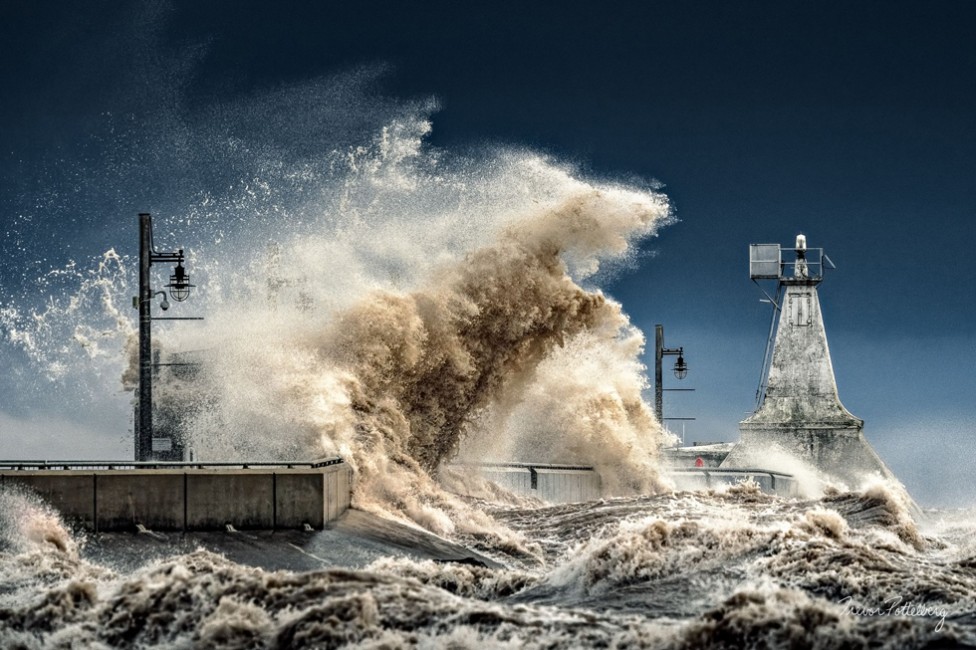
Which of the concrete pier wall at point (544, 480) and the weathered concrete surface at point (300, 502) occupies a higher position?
the weathered concrete surface at point (300, 502)

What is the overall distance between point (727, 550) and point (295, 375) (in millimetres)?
10765

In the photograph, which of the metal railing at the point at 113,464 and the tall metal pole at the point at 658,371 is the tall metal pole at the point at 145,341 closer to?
the metal railing at the point at 113,464

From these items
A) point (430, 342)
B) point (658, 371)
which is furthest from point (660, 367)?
point (430, 342)

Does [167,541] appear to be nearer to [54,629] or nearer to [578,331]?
[54,629]

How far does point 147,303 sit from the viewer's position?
770 inches

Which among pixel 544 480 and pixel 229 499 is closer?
pixel 229 499

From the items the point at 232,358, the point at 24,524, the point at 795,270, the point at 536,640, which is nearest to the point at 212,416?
the point at 232,358

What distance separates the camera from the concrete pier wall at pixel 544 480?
3022 centimetres

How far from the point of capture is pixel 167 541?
17.0 meters

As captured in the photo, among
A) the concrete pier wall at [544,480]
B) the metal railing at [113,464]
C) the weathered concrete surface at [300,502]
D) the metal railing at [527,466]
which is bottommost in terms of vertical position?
the concrete pier wall at [544,480]

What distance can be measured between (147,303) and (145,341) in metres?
0.56

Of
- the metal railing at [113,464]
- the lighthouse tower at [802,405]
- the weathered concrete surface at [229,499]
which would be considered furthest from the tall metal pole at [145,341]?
the lighthouse tower at [802,405]

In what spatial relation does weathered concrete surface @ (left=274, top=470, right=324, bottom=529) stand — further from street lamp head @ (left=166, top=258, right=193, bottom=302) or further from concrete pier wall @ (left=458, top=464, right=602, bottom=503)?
concrete pier wall @ (left=458, top=464, right=602, bottom=503)

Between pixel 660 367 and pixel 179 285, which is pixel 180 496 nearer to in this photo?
pixel 179 285
